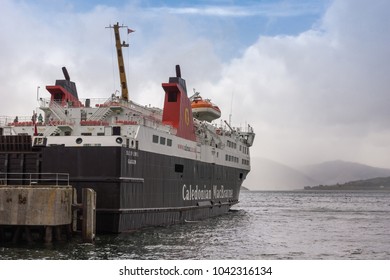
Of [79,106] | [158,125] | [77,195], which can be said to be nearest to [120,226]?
[77,195]

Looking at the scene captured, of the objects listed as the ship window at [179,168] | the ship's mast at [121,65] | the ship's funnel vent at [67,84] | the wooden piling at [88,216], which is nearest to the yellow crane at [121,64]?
the ship's mast at [121,65]

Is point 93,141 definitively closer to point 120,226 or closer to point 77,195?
point 77,195

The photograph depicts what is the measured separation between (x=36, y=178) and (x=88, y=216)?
5.51 metres

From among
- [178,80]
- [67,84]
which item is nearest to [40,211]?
[67,84]

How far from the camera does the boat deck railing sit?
26.7 m

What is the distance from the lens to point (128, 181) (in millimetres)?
26859

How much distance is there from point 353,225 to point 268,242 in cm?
1385

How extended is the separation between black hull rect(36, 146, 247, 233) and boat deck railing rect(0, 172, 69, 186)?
1.06 feet

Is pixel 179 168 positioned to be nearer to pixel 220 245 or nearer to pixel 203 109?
pixel 220 245

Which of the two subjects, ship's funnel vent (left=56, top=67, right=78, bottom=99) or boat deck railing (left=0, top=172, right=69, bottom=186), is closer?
boat deck railing (left=0, top=172, right=69, bottom=186)

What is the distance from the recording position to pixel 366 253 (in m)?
24.5

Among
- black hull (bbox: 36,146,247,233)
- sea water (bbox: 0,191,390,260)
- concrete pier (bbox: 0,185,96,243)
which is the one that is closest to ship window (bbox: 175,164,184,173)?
black hull (bbox: 36,146,247,233)

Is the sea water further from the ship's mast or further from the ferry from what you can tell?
the ship's mast

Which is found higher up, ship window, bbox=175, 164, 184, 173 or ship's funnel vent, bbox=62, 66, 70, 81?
ship's funnel vent, bbox=62, 66, 70, 81
